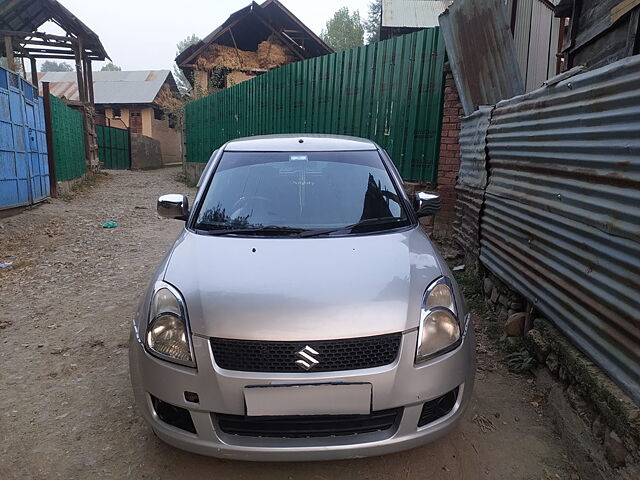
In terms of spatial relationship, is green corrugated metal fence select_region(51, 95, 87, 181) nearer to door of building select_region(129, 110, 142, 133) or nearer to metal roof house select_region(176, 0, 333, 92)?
metal roof house select_region(176, 0, 333, 92)

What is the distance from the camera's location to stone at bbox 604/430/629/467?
6.15ft

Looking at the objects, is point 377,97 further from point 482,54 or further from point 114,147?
point 114,147

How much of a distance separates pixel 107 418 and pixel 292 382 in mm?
1427

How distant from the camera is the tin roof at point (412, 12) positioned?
1823 centimetres

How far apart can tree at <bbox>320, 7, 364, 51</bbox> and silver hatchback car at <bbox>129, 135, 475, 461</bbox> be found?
164 ft

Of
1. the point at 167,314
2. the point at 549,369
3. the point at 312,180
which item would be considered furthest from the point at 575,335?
the point at 167,314

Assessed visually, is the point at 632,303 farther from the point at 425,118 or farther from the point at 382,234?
the point at 425,118

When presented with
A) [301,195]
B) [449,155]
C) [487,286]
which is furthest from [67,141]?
[487,286]

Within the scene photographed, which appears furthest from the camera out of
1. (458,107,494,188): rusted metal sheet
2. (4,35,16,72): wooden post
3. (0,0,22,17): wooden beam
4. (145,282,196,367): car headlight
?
(4,35,16,72): wooden post

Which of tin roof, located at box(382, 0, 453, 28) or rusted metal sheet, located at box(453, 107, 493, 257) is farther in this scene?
tin roof, located at box(382, 0, 453, 28)

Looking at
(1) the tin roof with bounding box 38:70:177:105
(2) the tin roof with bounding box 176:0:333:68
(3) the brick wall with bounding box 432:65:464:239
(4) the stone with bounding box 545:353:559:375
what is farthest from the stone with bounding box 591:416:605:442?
(1) the tin roof with bounding box 38:70:177:105

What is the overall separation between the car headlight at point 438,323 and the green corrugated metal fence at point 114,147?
23.6 metres

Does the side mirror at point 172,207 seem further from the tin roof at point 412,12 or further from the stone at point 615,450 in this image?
the tin roof at point 412,12

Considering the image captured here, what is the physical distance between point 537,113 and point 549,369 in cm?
171
